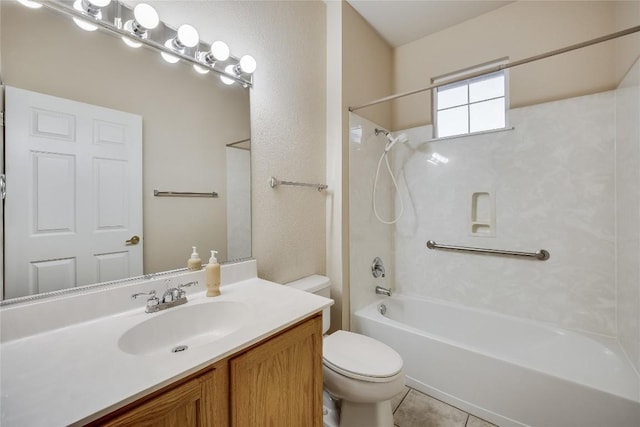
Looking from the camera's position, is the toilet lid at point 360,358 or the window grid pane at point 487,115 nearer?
the toilet lid at point 360,358

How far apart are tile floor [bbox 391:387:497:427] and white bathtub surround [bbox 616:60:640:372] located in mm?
883

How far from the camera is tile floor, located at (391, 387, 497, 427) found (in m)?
1.48

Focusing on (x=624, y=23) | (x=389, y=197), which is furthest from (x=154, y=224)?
(x=624, y=23)

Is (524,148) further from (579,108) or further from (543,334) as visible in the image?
(543,334)

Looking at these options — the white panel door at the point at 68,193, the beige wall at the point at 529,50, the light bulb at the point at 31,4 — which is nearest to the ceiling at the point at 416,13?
the beige wall at the point at 529,50

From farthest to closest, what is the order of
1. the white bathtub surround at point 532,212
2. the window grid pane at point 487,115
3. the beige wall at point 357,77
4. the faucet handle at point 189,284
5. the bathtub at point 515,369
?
the window grid pane at point 487,115, the beige wall at point 357,77, the white bathtub surround at point 532,212, the bathtub at point 515,369, the faucet handle at point 189,284

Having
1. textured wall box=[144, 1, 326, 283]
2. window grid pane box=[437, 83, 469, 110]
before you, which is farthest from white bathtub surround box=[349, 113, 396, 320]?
window grid pane box=[437, 83, 469, 110]

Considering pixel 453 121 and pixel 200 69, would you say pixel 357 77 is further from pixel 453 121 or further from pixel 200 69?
pixel 200 69

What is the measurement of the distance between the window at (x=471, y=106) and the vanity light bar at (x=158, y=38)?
171cm

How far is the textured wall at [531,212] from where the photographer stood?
1.63 m

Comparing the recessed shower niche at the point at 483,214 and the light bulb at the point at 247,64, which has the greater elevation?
the light bulb at the point at 247,64

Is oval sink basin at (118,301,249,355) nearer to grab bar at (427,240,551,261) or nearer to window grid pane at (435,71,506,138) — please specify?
grab bar at (427,240,551,261)

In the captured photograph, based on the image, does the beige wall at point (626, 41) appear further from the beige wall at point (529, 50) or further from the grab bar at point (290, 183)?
the grab bar at point (290, 183)

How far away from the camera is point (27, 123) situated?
82 cm
